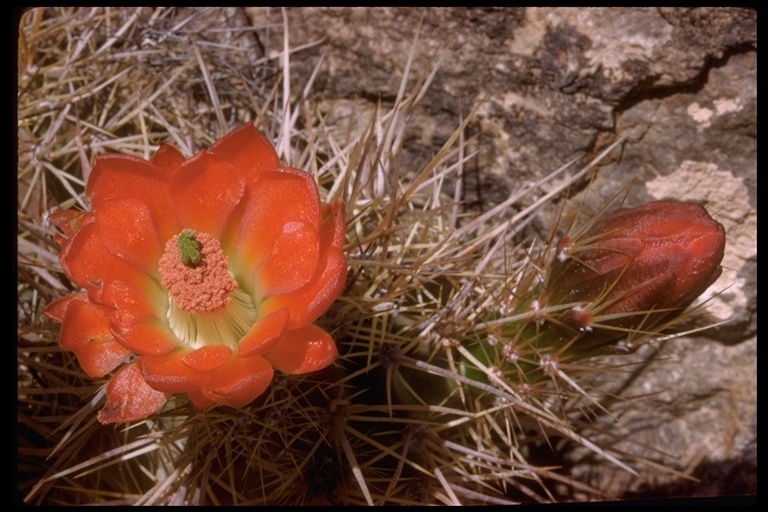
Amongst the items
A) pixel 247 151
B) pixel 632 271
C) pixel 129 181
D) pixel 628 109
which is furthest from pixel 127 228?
pixel 628 109

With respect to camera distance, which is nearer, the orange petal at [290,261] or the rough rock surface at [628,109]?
the orange petal at [290,261]

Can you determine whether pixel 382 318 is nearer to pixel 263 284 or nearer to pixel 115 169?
pixel 263 284

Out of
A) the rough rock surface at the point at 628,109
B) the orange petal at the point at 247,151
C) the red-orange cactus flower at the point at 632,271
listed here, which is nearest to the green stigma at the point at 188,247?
the orange petal at the point at 247,151

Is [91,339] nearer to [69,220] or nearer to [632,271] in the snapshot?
[69,220]

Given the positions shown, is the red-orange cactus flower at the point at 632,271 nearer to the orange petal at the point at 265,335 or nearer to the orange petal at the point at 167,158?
the orange petal at the point at 265,335

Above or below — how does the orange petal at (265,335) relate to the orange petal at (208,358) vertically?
above

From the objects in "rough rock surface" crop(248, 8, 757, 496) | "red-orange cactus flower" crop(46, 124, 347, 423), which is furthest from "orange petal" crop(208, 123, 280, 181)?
"rough rock surface" crop(248, 8, 757, 496)
